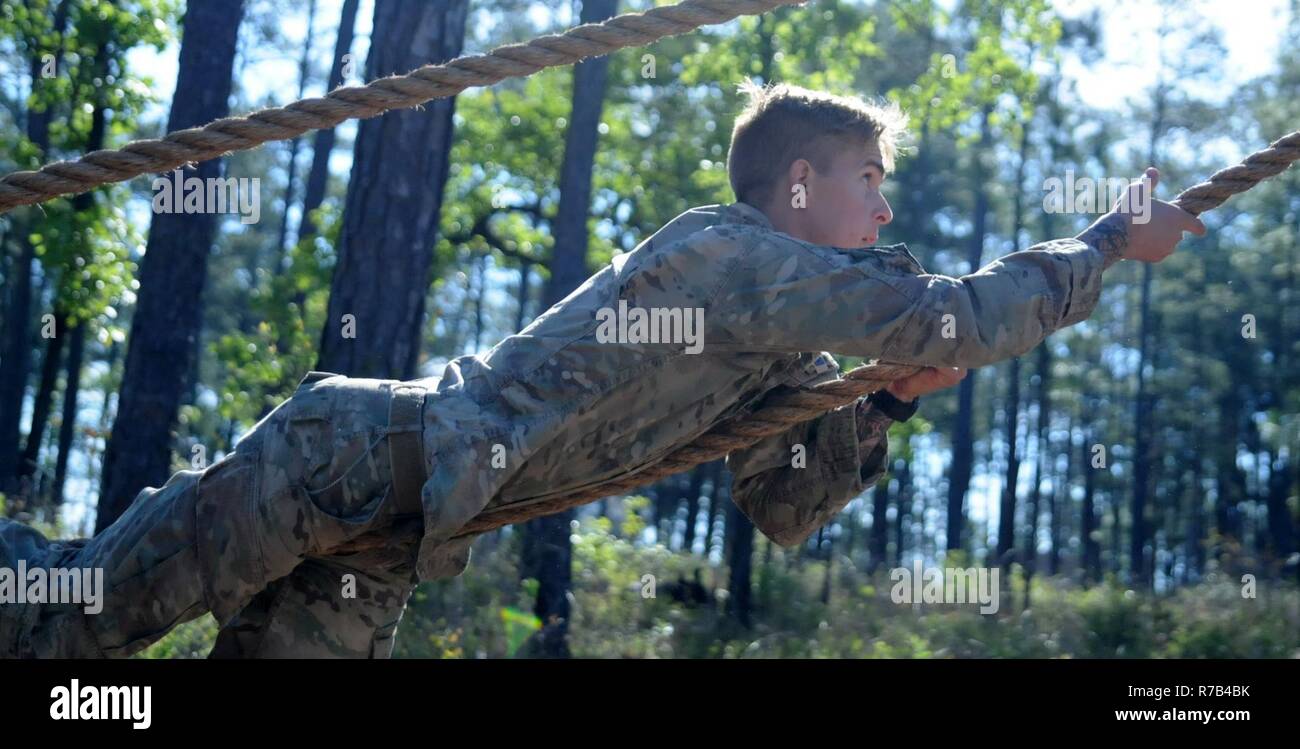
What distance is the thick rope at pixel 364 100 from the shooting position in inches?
147

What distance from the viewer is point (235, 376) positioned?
1817 centimetres

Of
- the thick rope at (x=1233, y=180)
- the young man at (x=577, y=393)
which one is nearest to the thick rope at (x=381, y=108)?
the young man at (x=577, y=393)

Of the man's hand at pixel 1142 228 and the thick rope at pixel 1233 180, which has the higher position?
the thick rope at pixel 1233 180

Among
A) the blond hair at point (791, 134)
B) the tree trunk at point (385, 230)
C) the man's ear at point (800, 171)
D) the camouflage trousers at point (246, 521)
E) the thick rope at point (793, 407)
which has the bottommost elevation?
the camouflage trousers at point (246, 521)

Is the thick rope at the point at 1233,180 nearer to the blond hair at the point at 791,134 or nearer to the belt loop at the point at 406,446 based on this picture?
the blond hair at the point at 791,134

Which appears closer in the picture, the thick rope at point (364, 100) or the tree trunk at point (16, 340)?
the thick rope at point (364, 100)

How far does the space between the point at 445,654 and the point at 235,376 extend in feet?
31.3

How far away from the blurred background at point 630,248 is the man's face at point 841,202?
1.72 meters

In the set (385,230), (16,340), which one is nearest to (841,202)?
(385,230)

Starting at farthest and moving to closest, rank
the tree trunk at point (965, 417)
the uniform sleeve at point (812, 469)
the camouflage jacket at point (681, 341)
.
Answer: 1. the tree trunk at point (965, 417)
2. the uniform sleeve at point (812, 469)
3. the camouflage jacket at point (681, 341)

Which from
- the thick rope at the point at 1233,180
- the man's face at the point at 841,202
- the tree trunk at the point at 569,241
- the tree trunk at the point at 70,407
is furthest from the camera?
the tree trunk at the point at 70,407

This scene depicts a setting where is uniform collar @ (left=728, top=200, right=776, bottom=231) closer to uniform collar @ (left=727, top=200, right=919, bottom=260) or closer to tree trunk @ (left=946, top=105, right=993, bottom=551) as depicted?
uniform collar @ (left=727, top=200, right=919, bottom=260)
